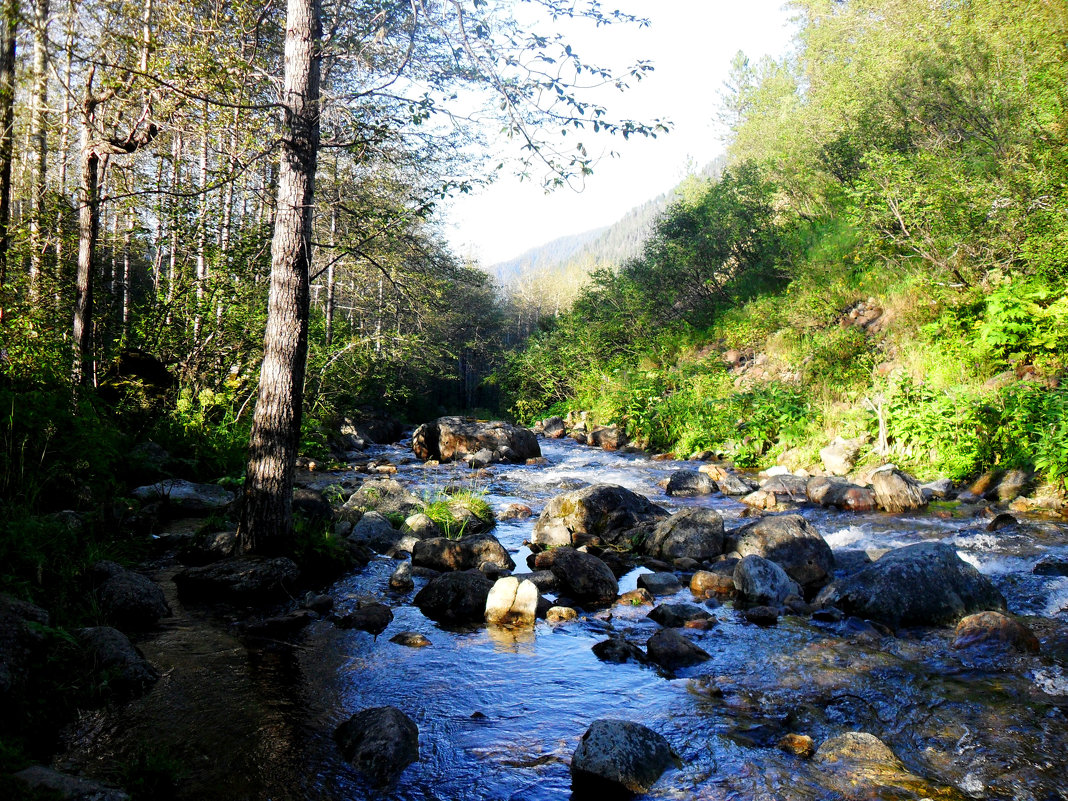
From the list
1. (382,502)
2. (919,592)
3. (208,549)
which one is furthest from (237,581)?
(919,592)

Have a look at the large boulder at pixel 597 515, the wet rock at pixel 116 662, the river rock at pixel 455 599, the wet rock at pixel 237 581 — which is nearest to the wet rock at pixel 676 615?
the river rock at pixel 455 599

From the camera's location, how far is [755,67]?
37375 millimetres

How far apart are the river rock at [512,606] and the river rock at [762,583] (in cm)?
211

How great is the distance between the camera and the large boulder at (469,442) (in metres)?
17.2

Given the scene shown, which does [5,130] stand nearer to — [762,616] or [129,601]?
[129,601]

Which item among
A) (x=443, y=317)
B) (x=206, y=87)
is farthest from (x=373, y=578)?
(x=443, y=317)

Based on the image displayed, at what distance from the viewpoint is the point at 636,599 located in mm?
6191

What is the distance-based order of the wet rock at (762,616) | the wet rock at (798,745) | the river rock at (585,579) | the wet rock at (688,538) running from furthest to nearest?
the wet rock at (688,538) → the river rock at (585,579) → the wet rock at (762,616) → the wet rock at (798,745)

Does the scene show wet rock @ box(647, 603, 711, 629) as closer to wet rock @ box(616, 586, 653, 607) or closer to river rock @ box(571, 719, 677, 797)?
wet rock @ box(616, 586, 653, 607)

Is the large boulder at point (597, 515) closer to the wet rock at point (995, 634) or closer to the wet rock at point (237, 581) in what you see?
the wet rock at point (237, 581)

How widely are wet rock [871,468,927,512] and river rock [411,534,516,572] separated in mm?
5811

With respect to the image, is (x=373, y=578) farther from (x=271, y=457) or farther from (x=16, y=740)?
(x=16, y=740)

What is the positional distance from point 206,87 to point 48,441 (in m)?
3.75

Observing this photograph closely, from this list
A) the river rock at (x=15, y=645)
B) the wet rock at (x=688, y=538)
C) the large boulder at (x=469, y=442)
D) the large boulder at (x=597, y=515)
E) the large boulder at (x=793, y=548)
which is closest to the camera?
the river rock at (x=15, y=645)
